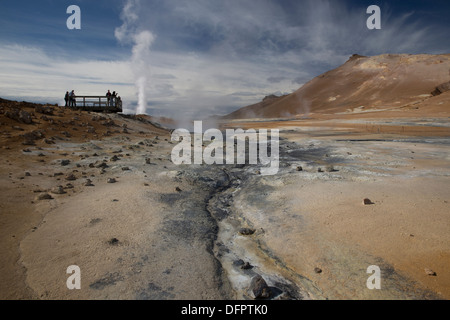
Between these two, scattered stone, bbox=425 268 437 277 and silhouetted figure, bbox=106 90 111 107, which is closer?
scattered stone, bbox=425 268 437 277

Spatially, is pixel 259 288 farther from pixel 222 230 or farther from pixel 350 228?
pixel 350 228

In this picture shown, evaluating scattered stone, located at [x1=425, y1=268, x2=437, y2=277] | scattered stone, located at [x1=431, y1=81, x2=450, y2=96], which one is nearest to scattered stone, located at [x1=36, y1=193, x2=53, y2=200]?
scattered stone, located at [x1=425, y1=268, x2=437, y2=277]

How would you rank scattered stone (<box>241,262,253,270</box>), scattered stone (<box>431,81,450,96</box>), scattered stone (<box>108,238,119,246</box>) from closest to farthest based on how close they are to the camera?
1. scattered stone (<box>241,262,253,270</box>)
2. scattered stone (<box>108,238,119,246</box>)
3. scattered stone (<box>431,81,450,96</box>)

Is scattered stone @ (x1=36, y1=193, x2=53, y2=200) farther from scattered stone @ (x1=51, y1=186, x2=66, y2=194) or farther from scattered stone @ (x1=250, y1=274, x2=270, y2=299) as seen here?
scattered stone @ (x1=250, y1=274, x2=270, y2=299)

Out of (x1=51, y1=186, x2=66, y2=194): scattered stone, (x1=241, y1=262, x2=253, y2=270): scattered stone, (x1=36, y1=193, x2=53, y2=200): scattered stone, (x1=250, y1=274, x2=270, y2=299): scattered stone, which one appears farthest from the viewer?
(x1=51, y1=186, x2=66, y2=194): scattered stone

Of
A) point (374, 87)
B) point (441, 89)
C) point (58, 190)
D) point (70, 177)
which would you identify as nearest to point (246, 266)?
→ point (58, 190)

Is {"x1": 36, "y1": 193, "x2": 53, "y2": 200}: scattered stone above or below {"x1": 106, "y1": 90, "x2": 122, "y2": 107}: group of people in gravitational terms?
below

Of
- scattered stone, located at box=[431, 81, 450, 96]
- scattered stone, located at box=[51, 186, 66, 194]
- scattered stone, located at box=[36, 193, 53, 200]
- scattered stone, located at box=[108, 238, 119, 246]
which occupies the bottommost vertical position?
scattered stone, located at box=[108, 238, 119, 246]
